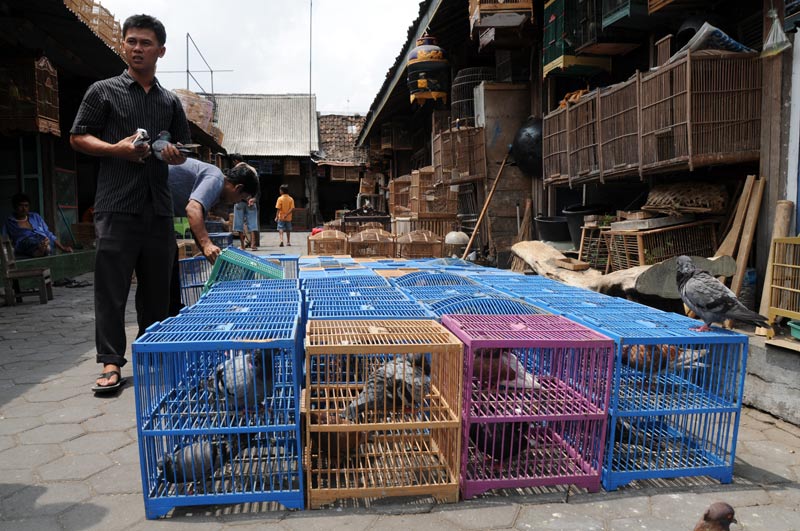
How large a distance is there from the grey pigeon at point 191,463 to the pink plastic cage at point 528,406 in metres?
1.05

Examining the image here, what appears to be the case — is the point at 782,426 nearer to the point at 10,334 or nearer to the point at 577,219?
the point at 577,219

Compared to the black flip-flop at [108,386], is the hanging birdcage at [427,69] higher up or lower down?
higher up

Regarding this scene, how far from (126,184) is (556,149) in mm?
6014

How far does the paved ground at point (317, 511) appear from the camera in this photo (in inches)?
85.3

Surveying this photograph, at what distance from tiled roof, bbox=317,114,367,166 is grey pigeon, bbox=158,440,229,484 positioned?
997 inches

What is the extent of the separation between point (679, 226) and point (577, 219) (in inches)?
84.4

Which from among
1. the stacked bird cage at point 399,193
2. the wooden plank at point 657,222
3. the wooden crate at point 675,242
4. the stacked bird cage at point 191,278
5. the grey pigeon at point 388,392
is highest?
the stacked bird cage at point 399,193

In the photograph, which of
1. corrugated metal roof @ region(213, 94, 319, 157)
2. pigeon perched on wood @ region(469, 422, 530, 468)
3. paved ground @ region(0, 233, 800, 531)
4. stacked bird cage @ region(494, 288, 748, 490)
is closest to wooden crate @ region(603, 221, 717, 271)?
paved ground @ region(0, 233, 800, 531)

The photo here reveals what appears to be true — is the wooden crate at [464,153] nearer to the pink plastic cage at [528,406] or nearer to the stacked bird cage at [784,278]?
the stacked bird cage at [784,278]

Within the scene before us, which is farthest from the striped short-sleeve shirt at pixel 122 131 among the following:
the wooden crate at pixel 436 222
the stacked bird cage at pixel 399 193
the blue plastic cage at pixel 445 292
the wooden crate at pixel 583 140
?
the stacked bird cage at pixel 399 193

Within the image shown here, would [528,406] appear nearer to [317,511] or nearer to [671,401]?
[671,401]

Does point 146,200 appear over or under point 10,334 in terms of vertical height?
over

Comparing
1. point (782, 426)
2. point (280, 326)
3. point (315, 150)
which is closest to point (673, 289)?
point (782, 426)

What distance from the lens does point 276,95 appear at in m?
31.4
